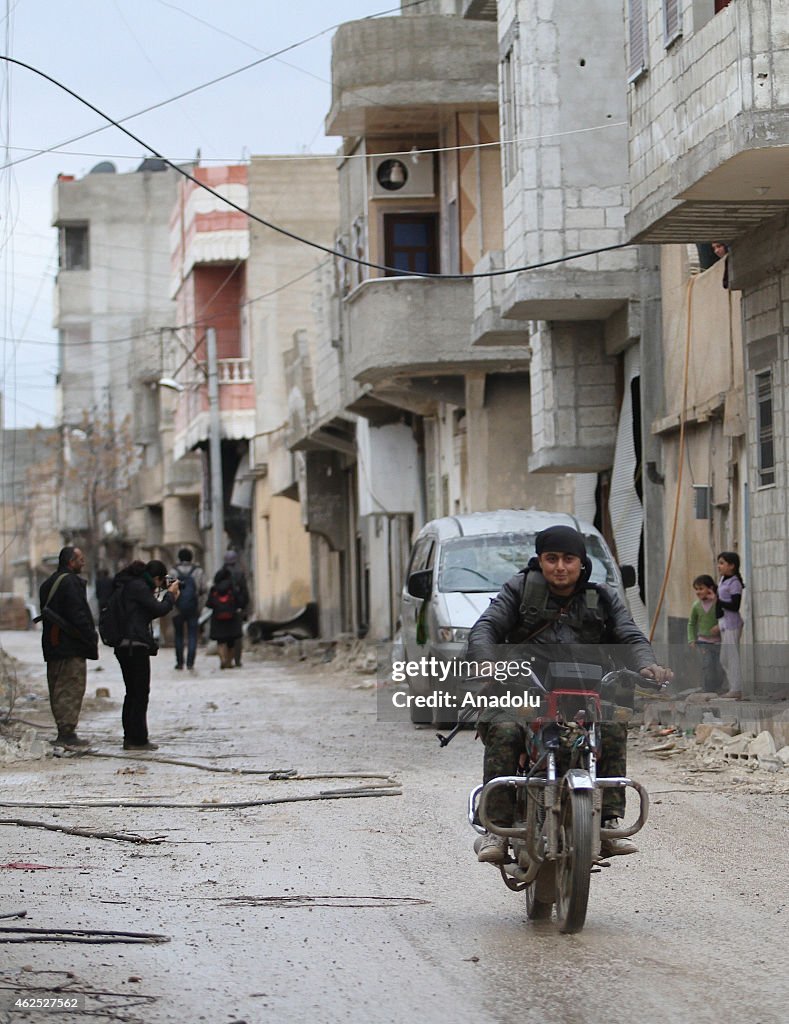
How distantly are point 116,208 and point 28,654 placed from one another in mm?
40133

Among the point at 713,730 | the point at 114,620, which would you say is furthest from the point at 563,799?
the point at 114,620

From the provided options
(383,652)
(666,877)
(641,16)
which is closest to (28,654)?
(383,652)

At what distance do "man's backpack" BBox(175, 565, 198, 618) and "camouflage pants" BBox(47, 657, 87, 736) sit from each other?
1361 centimetres

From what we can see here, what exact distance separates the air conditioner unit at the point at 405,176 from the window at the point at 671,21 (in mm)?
12851

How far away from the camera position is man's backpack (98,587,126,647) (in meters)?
15.8

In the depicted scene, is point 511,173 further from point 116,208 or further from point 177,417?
point 116,208

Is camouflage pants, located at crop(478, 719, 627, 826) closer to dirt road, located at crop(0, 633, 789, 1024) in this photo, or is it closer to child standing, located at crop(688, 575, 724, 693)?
dirt road, located at crop(0, 633, 789, 1024)

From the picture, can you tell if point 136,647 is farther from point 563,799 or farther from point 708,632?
point 563,799

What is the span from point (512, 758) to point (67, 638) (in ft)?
28.0

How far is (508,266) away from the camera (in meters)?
22.1

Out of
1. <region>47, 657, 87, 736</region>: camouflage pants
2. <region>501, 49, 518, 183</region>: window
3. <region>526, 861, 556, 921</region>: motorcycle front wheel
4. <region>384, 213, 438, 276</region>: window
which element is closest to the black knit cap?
<region>526, 861, 556, 921</region>: motorcycle front wheel

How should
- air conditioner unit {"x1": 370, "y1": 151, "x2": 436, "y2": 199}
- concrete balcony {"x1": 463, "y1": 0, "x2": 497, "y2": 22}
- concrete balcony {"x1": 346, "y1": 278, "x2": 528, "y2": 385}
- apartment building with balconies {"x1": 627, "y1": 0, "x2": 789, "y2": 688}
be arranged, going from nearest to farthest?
apartment building with balconies {"x1": 627, "y1": 0, "x2": 789, "y2": 688} → concrete balcony {"x1": 463, "y1": 0, "x2": 497, "y2": 22} → concrete balcony {"x1": 346, "y1": 278, "x2": 528, "y2": 385} → air conditioner unit {"x1": 370, "y1": 151, "x2": 436, "y2": 199}

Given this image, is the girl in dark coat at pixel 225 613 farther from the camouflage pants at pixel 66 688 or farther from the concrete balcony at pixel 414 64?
the camouflage pants at pixel 66 688

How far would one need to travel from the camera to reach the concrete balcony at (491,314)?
23656 millimetres
